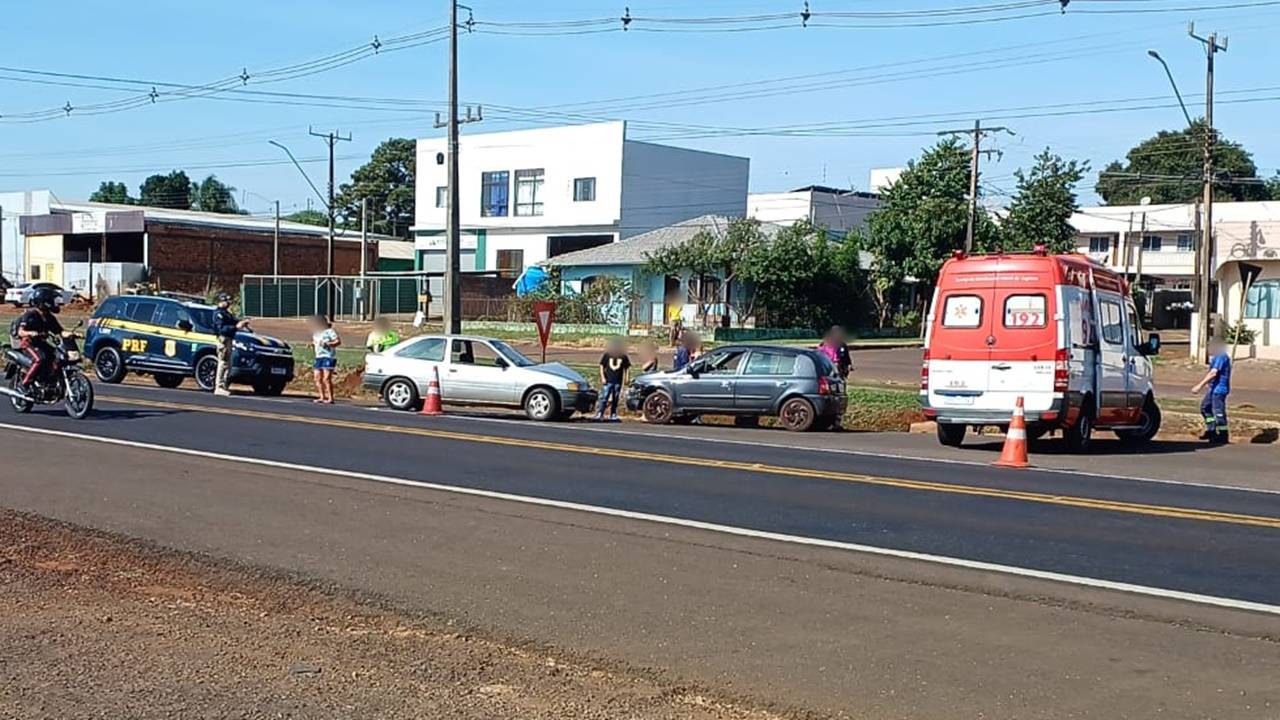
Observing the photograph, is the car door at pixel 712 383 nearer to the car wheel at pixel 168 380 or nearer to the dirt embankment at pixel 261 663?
the car wheel at pixel 168 380

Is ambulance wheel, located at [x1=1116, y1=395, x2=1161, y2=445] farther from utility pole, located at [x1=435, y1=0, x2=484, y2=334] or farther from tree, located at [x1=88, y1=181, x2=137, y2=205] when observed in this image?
tree, located at [x1=88, y1=181, x2=137, y2=205]

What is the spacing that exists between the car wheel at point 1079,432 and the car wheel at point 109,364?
18920mm

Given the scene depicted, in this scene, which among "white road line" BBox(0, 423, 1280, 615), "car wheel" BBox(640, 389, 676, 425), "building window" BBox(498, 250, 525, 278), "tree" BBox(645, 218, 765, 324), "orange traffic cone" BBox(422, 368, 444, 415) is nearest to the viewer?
"white road line" BBox(0, 423, 1280, 615)

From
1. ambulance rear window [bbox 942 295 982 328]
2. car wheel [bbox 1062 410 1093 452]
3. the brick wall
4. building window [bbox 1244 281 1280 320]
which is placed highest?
the brick wall

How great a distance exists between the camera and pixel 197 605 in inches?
320

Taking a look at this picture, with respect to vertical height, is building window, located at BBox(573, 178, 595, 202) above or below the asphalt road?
above

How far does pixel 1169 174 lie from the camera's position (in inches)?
4402

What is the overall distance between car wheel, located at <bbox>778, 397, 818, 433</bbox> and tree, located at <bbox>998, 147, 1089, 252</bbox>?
41.4 metres

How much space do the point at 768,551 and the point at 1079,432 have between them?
10.8 metres

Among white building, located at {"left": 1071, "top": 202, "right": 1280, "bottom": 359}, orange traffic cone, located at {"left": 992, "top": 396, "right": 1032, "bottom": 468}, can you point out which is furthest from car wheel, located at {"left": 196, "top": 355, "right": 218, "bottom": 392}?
white building, located at {"left": 1071, "top": 202, "right": 1280, "bottom": 359}

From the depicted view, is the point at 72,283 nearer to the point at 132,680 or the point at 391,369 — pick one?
the point at 391,369

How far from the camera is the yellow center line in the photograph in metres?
12.4

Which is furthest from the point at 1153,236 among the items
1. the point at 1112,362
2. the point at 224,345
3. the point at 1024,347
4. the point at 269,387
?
the point at 1024,347

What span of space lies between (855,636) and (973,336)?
487 inches
